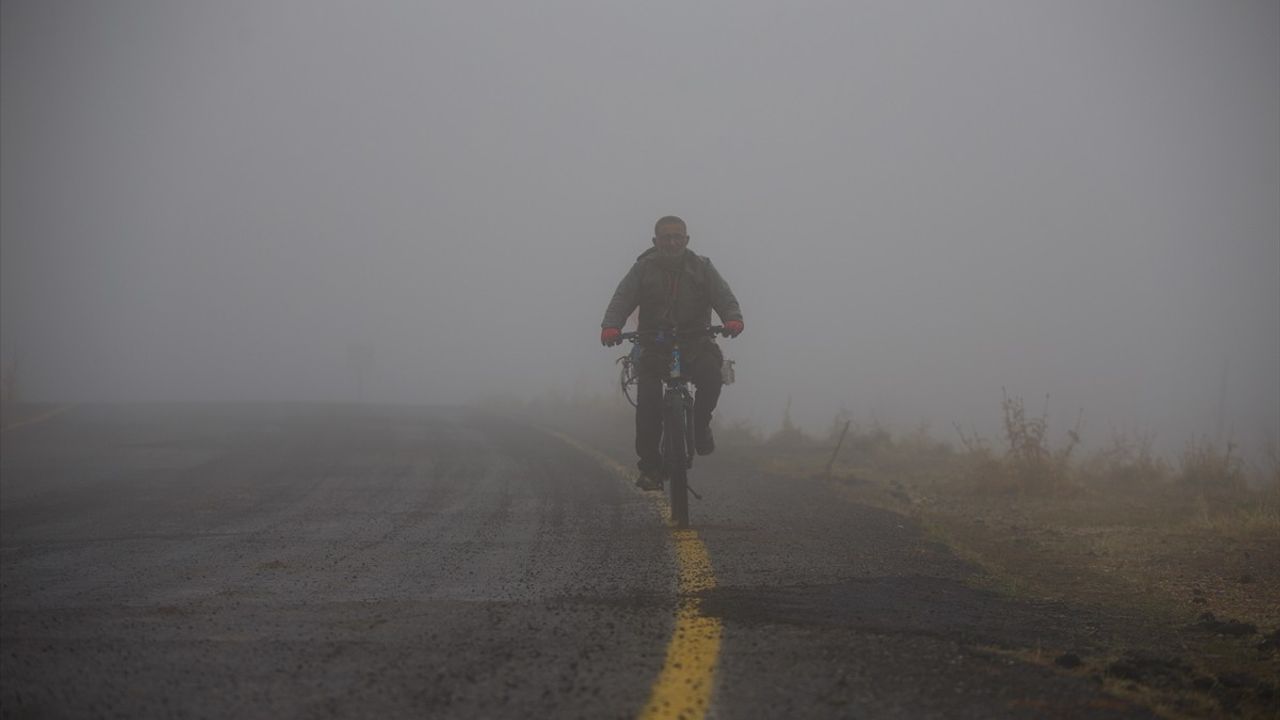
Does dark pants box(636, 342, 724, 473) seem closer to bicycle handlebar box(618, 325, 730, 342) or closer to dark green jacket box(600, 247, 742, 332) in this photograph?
bicycle handlebar box(618, 325, 730, 342)

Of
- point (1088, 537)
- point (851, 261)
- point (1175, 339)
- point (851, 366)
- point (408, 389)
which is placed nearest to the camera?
point (1088, 537)

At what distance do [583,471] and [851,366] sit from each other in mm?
55770

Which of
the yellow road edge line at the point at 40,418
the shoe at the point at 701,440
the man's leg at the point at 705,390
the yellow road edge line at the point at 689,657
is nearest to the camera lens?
the yellow road edge line at the point at 689,657

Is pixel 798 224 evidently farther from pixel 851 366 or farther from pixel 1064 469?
pixel 1064 469

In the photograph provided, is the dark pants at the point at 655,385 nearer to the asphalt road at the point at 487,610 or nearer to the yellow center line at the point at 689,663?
the asphalt road at the point at 487,610

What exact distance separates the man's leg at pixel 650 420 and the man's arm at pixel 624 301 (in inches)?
17.3

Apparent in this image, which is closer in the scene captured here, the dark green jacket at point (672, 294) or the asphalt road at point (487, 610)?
the asphalt road at point (487, 610)

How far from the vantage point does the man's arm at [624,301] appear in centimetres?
760

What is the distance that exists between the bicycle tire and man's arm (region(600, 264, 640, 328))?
763 millimetres

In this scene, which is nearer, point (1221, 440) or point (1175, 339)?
point (1221, 440)

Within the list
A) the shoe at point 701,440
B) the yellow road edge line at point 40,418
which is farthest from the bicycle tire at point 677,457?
the yellow road edge line at point 40,418

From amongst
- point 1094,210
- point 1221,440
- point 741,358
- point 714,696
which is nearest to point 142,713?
point 714,696

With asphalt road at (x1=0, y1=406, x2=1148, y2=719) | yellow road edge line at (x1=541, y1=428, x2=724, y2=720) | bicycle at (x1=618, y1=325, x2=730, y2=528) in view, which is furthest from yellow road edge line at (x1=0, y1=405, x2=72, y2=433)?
yellow road edge line at (x1=541, y1=428, x2=724, y2=720)

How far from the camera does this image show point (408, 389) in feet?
267
